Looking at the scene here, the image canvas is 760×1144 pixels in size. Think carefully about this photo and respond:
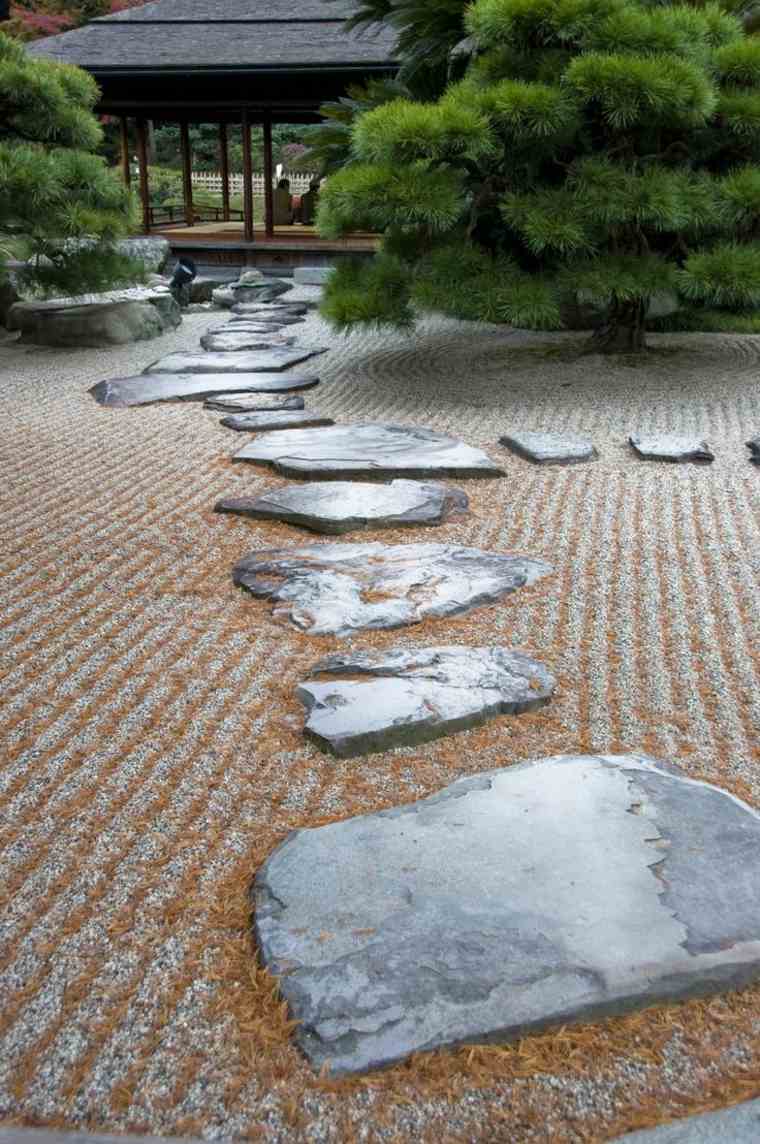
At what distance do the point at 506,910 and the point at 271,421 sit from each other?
3.31m

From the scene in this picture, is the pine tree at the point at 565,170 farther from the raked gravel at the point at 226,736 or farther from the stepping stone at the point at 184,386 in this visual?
the raked gravel at the point at 226,736

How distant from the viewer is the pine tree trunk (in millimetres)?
5973

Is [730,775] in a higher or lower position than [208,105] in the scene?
lower

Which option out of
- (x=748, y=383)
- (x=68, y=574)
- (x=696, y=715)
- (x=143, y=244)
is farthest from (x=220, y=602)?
(x=143, y=244)

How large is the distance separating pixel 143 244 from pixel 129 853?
8.91 m

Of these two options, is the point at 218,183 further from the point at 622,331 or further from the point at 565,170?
the point at 565,170

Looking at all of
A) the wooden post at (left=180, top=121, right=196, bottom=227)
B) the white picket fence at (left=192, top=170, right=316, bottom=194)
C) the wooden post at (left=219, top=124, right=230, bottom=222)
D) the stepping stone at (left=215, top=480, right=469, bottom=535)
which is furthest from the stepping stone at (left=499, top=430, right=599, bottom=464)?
the white picket fence at (left=192, top=170, right=316, bottom=194)

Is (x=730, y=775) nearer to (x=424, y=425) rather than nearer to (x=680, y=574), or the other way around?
(x=680, y=574)

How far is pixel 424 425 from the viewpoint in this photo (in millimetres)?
4402

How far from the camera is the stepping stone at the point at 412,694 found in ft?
5.82

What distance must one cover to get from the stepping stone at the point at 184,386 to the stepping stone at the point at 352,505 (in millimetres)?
1838

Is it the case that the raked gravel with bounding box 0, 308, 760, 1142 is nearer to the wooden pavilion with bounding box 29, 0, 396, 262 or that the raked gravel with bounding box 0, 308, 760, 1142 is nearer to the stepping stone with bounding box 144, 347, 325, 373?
the stepping stone with bounding box 144, 347, 325, 373

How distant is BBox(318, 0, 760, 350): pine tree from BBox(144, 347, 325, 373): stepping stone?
1.86ft

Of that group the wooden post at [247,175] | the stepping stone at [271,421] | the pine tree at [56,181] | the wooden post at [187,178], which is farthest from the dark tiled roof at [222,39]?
the stepping stone at [271,421]
